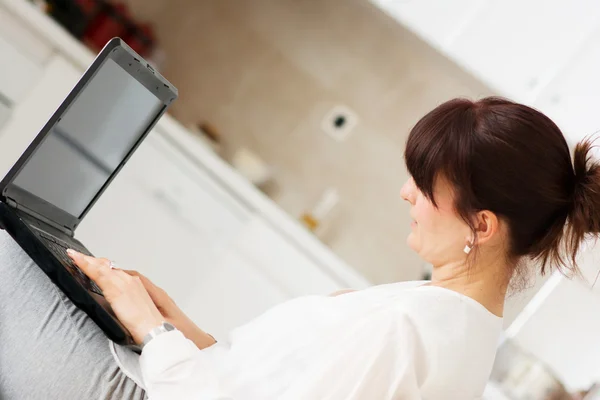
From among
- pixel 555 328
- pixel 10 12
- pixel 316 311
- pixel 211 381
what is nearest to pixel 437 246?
pixel 316 311

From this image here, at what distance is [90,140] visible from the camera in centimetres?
97

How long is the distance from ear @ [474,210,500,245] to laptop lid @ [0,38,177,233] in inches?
21.6

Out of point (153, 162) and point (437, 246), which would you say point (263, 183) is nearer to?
point (153, 162)

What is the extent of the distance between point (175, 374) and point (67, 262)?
23 centimetres

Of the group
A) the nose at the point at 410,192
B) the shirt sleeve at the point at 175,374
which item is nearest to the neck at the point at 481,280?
the nose at the point at 410,192

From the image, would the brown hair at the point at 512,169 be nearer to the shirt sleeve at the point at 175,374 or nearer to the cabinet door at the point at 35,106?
the shirt sleeve at the point at 175,374

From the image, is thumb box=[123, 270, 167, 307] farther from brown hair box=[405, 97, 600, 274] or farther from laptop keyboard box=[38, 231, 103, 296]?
brown hair box=[405, 97, 600, 274]

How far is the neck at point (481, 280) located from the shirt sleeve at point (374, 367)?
126 millimetres

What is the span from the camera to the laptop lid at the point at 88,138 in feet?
2.79

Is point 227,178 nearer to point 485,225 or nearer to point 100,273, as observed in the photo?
point 100,273

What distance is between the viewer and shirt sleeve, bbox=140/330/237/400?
2.48 feet

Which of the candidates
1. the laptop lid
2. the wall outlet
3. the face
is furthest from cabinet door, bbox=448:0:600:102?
the laptop lid

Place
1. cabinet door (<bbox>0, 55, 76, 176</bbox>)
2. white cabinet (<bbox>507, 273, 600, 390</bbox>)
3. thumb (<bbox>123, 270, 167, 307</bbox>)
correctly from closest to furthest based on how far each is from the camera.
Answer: thumb (<bbox>123, 270, 167, 307</bbox>) < white cabinet (<bbox>507, 273, 600, 390</bbox>) < cabinet door (<bbox>0, 55, 76, 176</bbox>)

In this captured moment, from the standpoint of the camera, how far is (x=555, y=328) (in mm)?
1314
